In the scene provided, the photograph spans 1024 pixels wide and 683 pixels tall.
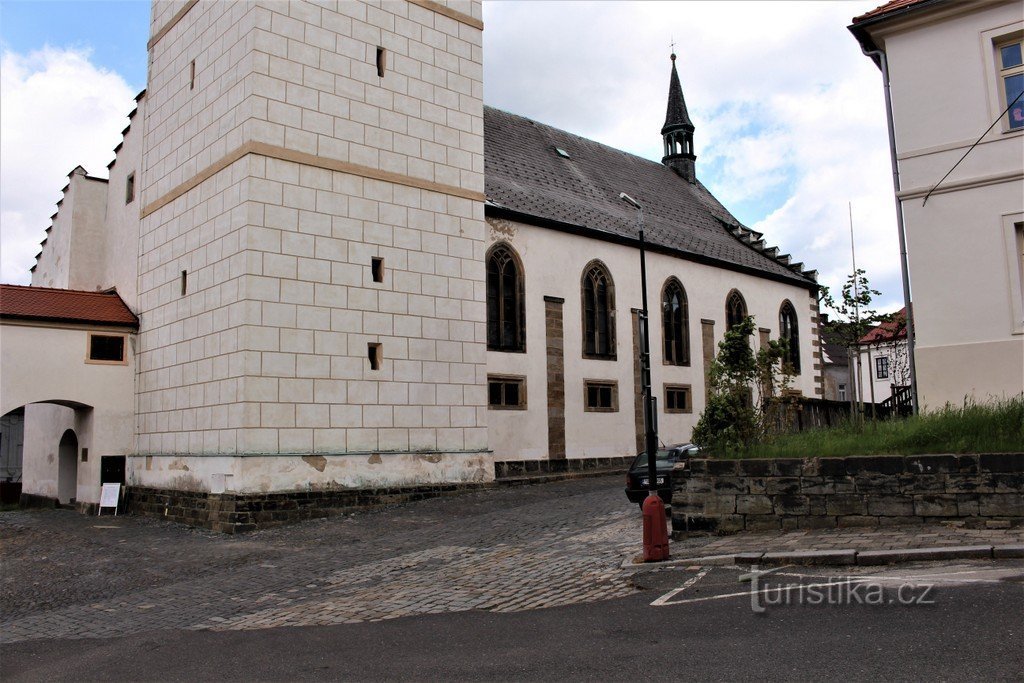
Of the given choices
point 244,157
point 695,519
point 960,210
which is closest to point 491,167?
point 244,157

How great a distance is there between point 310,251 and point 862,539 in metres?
12.5

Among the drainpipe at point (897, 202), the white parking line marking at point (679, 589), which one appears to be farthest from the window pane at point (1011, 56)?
the white parking line marking at point (679, 589)

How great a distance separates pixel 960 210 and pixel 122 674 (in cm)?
1481

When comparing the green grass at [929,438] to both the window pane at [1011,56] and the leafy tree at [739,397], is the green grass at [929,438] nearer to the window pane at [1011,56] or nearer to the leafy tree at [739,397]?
the leafy tree at [739,397]

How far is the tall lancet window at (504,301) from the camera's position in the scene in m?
24.0

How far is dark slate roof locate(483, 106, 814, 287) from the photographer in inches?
1046

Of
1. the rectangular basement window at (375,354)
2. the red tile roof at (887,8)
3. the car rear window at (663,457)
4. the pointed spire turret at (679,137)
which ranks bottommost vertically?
the car rear window at (663,457)

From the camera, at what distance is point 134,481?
66.4 ft

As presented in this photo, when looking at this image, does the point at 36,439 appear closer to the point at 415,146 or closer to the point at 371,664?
the point at 415,146

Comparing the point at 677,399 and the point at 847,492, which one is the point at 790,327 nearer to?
the point at 677,399

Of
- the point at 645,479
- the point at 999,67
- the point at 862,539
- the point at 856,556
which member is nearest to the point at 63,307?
the point at 645,479

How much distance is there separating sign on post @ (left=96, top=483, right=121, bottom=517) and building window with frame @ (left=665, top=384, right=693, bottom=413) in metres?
17.4

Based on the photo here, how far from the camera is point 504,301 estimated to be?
2433 centimetres

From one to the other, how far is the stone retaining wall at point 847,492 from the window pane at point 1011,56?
8452 mm
